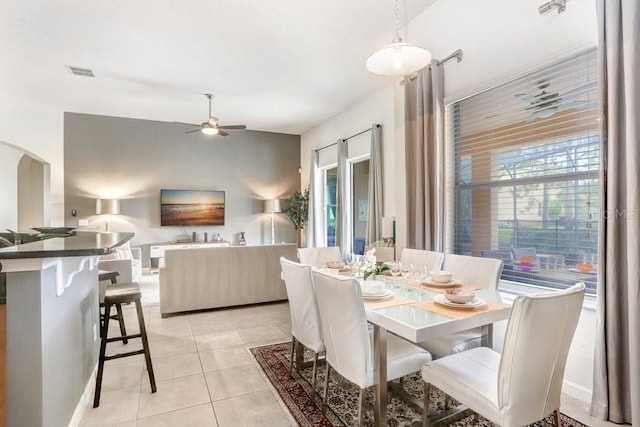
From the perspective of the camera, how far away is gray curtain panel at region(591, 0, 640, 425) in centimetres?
195

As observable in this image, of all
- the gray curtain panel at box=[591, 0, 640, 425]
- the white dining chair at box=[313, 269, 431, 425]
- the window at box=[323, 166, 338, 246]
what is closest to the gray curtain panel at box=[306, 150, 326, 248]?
the window at box=[323, 166, 338, 246]

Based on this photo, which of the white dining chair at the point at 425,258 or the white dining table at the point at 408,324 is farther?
the white dining chair at the point at 425,258

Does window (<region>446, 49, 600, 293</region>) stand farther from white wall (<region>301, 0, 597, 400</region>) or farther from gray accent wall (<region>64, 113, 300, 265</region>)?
gray accent wall (<region>64, 113, 300, 265</region>)

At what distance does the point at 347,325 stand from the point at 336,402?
803 millimetres

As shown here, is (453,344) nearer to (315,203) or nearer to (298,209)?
(315,203)

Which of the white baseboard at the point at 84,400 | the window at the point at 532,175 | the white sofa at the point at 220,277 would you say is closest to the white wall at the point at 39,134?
the white sofa at the point at 220,277

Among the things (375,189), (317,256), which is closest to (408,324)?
(317,256)

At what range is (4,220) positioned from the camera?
21.6 ft

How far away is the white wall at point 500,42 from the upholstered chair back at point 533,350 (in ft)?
3.72

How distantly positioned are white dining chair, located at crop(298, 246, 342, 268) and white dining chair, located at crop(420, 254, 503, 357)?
1162 millimetres

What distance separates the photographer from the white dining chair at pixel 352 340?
5.79ft

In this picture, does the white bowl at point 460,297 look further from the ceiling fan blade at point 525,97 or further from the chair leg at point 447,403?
the ceiling fan blade at point 525,97

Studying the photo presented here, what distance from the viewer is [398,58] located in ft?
7.86

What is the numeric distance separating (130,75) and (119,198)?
3.08 meters
